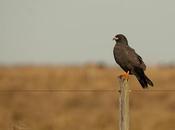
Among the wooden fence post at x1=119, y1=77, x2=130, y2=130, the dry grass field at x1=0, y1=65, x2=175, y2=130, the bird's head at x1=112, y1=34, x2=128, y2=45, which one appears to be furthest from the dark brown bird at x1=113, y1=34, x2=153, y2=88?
the dry grass field at x1=0, y1=65, x2=175, y2=130

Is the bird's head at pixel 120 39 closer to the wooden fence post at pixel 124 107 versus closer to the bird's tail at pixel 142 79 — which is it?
the bird's tail at pixel 142 79

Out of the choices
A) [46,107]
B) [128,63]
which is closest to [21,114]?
[46,107]

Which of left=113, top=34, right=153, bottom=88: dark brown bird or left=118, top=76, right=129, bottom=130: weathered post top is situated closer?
left=118, top=76, right=129, bottom=130: weathered post top

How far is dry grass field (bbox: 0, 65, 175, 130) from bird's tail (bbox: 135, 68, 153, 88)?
358 cm

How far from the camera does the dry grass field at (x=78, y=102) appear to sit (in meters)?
21.6

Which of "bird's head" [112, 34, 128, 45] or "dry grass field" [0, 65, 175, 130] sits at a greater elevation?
"dry grass field" [0, 65, 175, 130]

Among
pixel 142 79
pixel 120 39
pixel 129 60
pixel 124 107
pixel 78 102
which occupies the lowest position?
pixel 124 107

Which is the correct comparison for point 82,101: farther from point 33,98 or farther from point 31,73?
point 31,73

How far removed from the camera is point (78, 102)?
27.2 m

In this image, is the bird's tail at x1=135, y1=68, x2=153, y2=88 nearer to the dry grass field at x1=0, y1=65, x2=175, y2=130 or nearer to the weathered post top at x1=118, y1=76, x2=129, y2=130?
the weathered post top at x1=118, y1=76, x2=129, y2=130

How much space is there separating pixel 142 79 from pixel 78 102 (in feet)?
47.4

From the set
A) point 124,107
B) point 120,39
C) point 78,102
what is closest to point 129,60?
point 120,39

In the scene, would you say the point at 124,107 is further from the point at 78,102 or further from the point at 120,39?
the point at 78,102

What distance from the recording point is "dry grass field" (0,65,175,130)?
21609 mm
